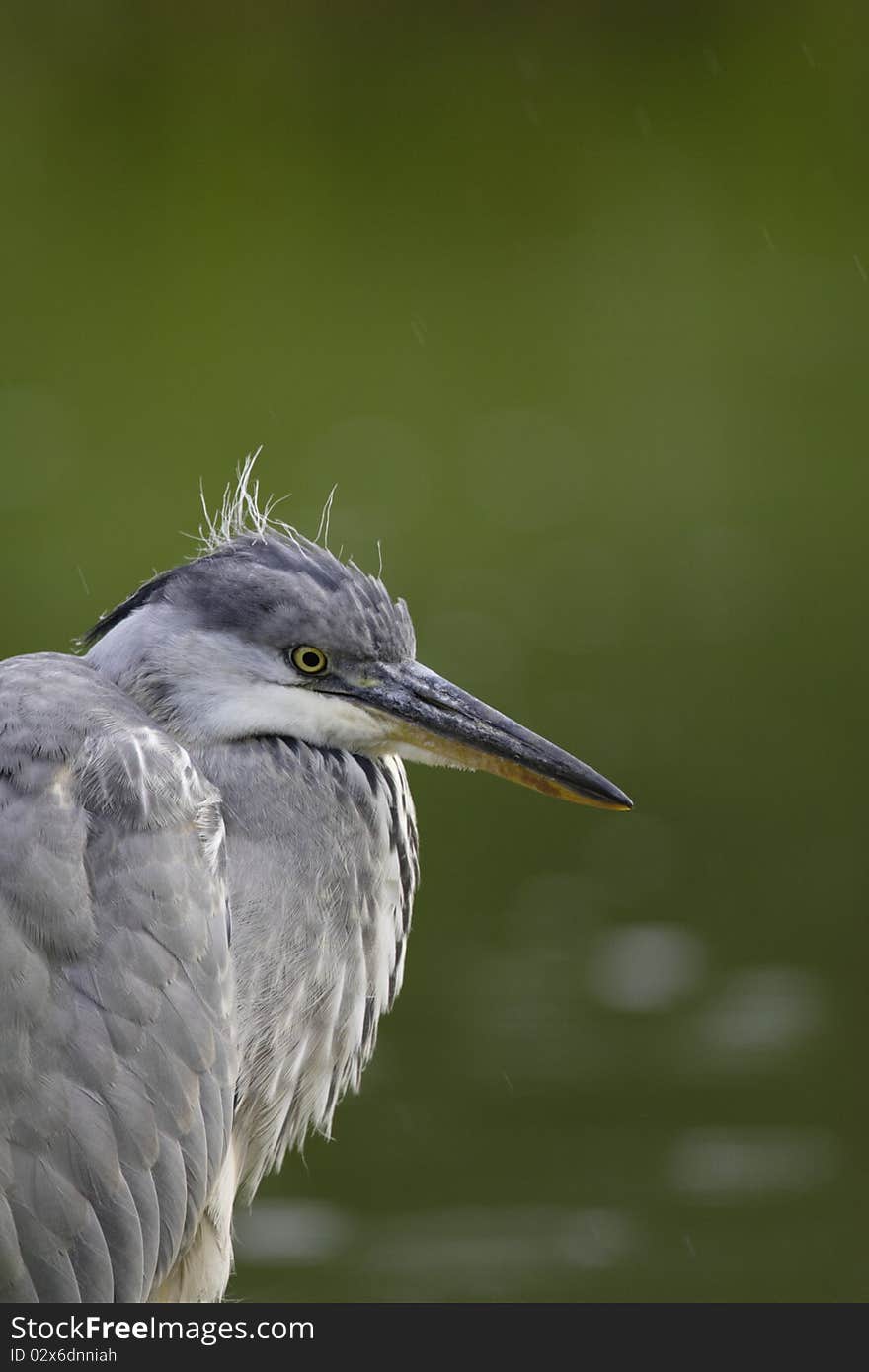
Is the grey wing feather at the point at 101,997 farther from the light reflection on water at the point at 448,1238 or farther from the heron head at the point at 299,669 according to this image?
the light reflection on water at the point at 448,1238

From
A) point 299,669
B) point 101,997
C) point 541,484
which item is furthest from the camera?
point 541,484

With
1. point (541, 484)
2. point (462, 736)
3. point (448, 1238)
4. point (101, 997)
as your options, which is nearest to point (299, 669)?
point (462, 736)

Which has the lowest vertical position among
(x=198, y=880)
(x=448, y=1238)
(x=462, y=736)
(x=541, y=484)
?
(x=448, y=1238)

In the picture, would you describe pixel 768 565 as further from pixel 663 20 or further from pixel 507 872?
pixel 663 20

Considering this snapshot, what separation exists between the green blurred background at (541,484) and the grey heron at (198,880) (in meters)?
2.25

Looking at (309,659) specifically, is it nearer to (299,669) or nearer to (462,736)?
(299,669)

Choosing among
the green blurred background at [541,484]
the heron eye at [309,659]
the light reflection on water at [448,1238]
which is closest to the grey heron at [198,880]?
the heron eye at [309,659]

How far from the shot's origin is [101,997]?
3.18 m

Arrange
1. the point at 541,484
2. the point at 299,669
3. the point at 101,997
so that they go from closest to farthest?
1. the point at 101,997
2. the point at 299,669
3. the point at 541,484

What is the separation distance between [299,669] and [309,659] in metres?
0.02
